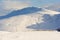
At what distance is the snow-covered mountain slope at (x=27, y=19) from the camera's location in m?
1.91

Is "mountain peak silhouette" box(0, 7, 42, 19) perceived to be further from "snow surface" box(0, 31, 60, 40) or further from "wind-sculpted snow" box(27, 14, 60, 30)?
"snow surface" box(0, 31, 60, 40)

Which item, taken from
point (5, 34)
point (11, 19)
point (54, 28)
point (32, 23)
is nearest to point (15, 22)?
point (11, 19)

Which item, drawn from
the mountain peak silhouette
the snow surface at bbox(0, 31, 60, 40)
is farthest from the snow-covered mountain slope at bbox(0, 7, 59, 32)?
the snow surface at bbox(0, 31, 60, 40)

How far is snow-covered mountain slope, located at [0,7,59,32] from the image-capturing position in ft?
6.28

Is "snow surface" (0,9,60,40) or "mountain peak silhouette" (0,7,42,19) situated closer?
"snow surface" (0,9,60,40)

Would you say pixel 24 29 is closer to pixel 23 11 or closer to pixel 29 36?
pixel 29 36

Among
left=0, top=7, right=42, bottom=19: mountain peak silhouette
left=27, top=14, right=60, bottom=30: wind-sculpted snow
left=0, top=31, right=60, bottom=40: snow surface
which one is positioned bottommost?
left=0, top=31, right=60, bottom=40: snow surface

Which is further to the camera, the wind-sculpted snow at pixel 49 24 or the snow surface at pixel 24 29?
the wind-sculpted snow at pixel 49 24

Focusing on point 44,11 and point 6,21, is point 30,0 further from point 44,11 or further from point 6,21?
point 6,21

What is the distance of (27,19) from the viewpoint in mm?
2051

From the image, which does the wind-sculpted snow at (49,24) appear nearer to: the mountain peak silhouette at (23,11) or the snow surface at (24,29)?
the snow surface at (24,29)

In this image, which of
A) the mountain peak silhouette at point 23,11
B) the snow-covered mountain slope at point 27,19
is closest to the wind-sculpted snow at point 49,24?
the snow-covered mountain slope at point 27,19

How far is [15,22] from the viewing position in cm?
200

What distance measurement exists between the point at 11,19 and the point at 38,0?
568 mm
